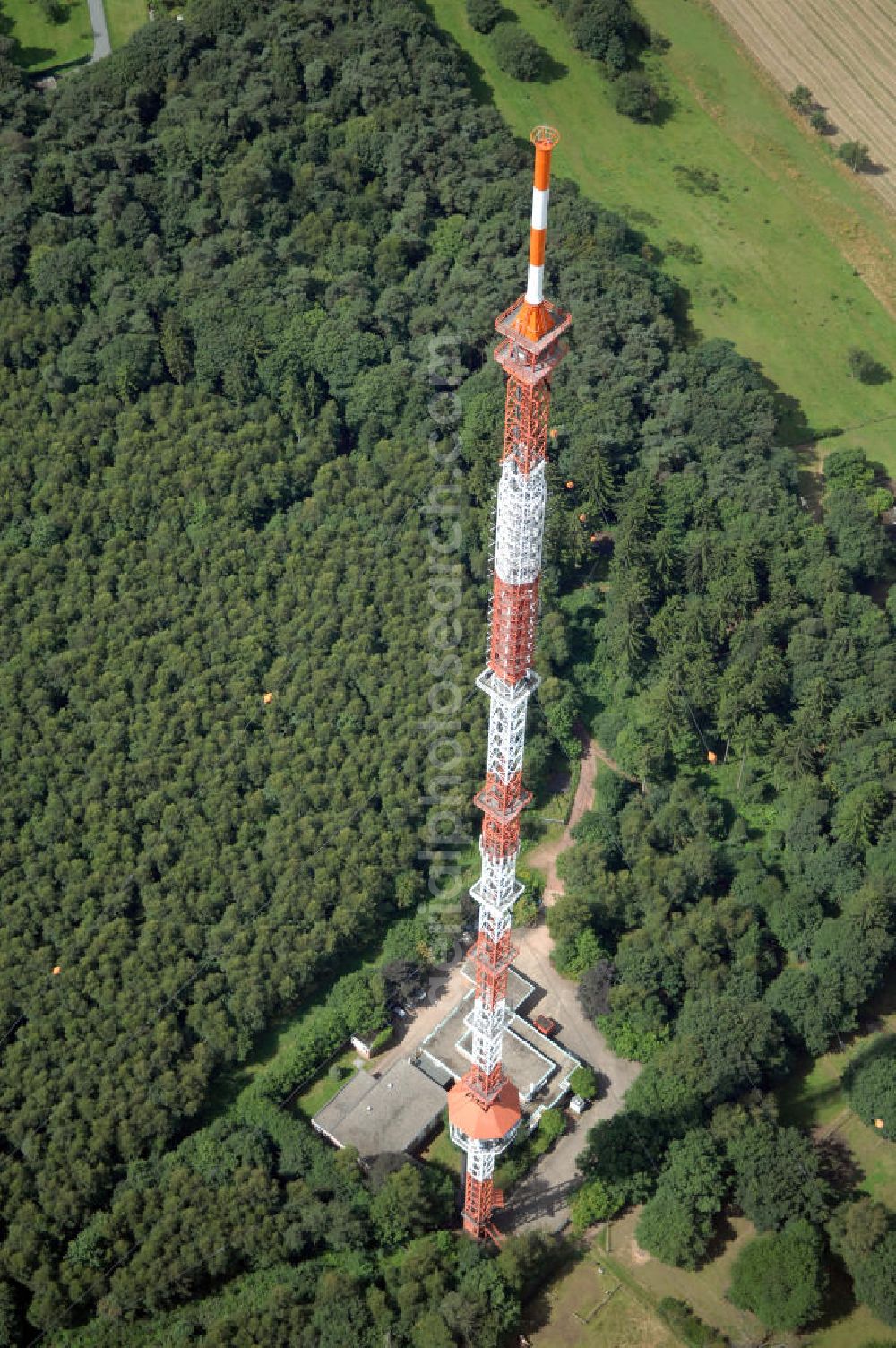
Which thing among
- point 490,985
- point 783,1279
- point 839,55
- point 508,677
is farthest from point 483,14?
point 783,1279

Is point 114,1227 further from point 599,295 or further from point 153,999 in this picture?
point 599,295

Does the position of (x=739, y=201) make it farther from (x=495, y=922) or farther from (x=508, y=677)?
(x=508, y=677)

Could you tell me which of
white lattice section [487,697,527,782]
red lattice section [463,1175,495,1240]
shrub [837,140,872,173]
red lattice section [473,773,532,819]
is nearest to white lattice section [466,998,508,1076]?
red lattice section [463,1175,495,1240]

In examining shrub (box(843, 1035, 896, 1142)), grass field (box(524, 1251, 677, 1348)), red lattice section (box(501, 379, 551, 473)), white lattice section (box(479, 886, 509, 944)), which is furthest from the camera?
shrub (box(843, 1035, 896, 1142))

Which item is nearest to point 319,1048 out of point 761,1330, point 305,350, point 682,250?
point 761,1330

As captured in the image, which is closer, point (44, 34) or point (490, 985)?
point (490, 985)

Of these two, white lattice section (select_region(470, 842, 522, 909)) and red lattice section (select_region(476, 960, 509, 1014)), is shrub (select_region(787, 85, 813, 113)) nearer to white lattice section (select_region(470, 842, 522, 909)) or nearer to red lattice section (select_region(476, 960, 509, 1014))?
white lattice section (select_region(470, 842, 522, 909))

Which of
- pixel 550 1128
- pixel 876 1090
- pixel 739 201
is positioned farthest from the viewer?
pixel 739 201
